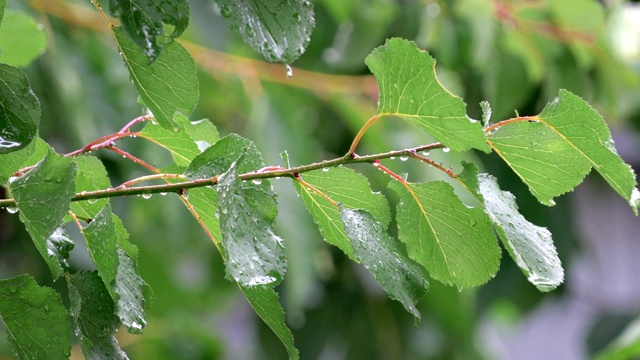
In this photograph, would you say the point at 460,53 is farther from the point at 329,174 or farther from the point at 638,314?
the point at 329,174

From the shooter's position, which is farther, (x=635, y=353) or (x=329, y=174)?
(x=635, y=353)

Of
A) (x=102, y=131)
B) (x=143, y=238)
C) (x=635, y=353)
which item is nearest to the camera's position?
(x=635, y=353)

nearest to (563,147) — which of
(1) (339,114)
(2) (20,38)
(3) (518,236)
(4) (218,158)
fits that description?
(3) (518,236)

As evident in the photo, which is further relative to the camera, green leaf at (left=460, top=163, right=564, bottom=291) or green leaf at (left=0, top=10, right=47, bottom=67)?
green leaf at (left=0, top=10, right=47, bottom=67)

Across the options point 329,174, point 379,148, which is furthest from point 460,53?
point 329,174

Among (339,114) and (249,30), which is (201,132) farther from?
A: (339,114)

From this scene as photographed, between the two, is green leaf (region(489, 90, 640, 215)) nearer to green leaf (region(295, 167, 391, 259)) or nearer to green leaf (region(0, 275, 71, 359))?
green leaf (region(295, 167, 391, 259))

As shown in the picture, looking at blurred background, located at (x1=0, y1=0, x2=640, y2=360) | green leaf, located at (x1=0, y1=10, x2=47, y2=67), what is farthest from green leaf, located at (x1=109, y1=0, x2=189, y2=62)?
blurred background, located at (x1=0, y1=0, x2=640, y2=360)
